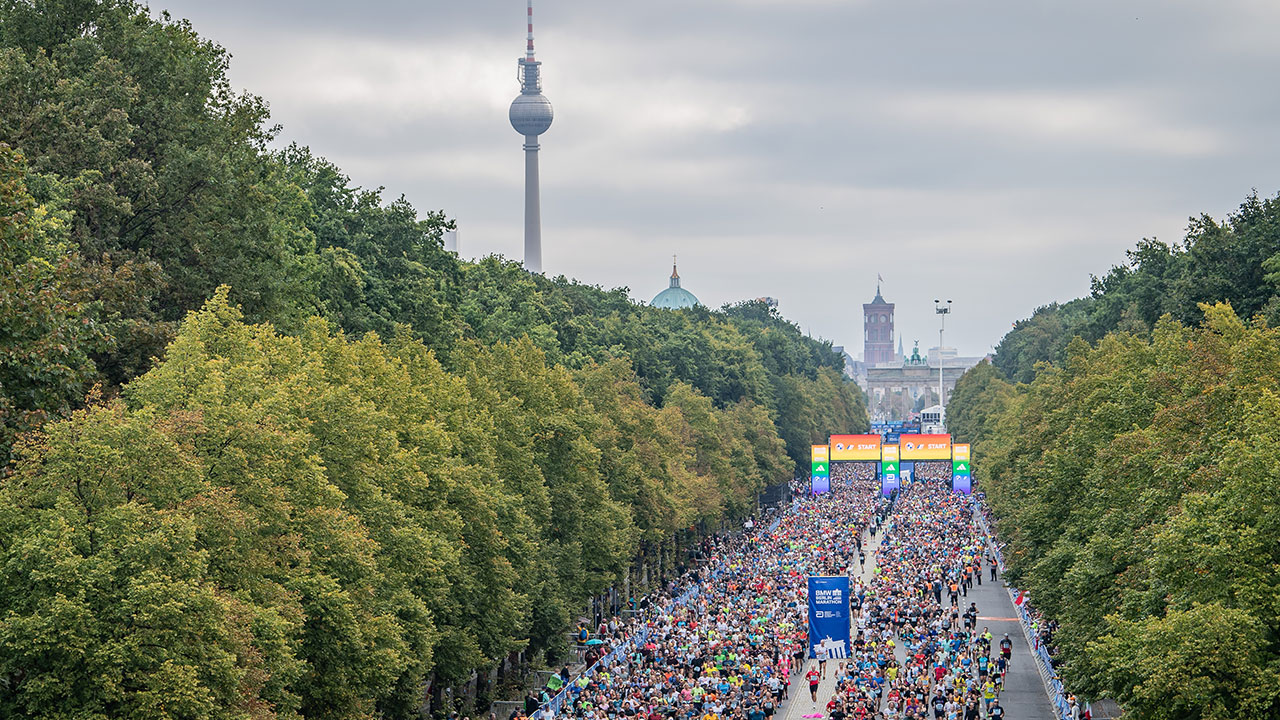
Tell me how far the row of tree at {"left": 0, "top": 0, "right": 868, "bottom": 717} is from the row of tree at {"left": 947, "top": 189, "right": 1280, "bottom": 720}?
49.8 feet

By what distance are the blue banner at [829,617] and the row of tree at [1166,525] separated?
5.97m

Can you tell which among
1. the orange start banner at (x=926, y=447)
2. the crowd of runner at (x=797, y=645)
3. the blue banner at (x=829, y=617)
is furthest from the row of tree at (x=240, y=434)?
the orange start banner at (x=926, y=447)

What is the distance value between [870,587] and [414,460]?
33.1 m

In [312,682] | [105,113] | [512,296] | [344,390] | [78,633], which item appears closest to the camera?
[78,633]

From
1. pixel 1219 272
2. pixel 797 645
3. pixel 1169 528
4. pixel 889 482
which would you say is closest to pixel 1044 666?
pixel 797 645

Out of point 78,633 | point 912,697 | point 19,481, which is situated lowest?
point 912,697

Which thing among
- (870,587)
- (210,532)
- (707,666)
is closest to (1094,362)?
(870,587)

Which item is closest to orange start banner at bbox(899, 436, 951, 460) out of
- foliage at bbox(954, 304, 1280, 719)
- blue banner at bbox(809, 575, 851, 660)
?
foliage at bbox(954, 304, 1280, 719)

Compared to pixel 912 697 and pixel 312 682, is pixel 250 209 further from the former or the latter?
pixel 912 697

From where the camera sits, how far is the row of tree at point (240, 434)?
25875mm

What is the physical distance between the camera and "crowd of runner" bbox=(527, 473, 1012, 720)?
4575 centimetres

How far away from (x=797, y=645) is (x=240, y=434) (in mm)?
28677

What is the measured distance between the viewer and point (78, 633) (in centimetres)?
2498

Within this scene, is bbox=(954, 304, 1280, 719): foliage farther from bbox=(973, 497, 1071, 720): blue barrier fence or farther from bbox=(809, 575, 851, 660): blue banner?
bbox=(809, 575, 851, 660): blue banner
